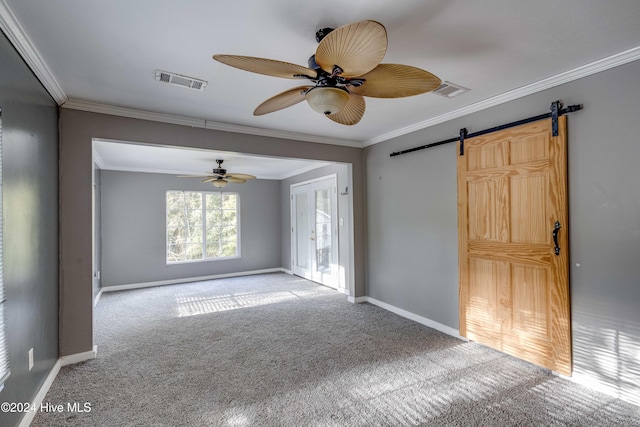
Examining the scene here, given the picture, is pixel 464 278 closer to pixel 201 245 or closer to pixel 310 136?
pixel 310 136

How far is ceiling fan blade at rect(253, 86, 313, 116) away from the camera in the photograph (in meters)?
2.03

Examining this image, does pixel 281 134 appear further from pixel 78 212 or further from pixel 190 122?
pixel 78 212

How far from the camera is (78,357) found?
9.64 ft

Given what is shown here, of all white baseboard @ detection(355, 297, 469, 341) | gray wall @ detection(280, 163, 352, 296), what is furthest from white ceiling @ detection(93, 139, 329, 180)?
white baseboard @ detection(355, 297, 469, 341)

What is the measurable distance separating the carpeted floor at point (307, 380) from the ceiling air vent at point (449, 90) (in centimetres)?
246

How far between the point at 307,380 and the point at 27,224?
2.31 m

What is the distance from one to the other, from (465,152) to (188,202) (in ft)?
18.5

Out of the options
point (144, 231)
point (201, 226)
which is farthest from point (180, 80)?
point (201, 226)

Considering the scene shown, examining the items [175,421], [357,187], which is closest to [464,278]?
[357,187]

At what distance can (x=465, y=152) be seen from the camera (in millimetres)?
3301

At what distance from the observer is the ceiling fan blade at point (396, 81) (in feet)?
5.63

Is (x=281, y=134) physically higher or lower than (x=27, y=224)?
higher

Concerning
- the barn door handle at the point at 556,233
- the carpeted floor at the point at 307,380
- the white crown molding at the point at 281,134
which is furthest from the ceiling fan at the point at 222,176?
the barn door handle at the point at 556,233

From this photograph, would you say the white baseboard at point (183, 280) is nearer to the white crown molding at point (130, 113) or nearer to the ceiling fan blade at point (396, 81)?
the white crown molding at point (130, 113)
